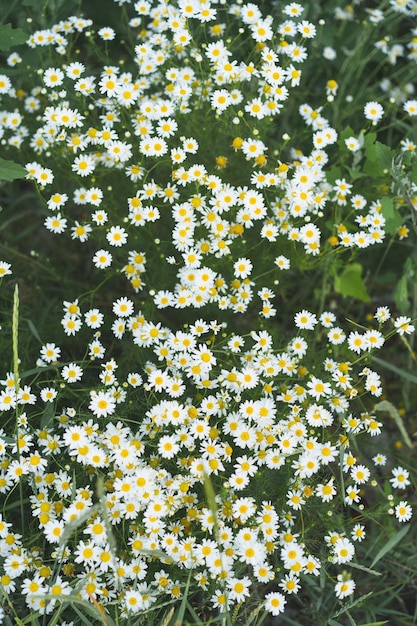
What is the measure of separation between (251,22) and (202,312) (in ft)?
4.32

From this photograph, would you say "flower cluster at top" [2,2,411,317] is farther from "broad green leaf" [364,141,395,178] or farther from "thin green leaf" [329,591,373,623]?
"thin green leaf" [329,591,373,623]

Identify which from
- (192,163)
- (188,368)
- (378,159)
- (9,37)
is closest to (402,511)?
(188,368)

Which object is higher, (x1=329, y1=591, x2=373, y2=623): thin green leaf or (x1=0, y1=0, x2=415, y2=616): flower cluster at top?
(x1=0, y1=0, x2=415, y2=616): flower cluster at top

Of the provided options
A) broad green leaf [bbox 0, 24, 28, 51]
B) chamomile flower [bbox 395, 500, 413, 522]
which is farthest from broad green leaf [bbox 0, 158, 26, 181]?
chamomile flower [bbox 395, 500, 413, 522]

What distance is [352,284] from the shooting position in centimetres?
340

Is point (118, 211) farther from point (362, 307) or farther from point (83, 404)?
point (362, 307)

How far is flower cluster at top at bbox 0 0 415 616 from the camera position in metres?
2.54

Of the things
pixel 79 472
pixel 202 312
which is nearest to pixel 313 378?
pixel 202 312

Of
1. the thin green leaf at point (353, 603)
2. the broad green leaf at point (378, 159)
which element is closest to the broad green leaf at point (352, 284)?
the broad green leaf at point (378, 159)

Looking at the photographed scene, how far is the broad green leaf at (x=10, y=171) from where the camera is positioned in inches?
108

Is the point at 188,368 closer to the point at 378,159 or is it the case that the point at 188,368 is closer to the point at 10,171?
the point at 10,171

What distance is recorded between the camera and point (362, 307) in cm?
383

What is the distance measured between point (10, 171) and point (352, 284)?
164cm

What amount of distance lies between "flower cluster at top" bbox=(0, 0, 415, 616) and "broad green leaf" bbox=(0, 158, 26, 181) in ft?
0.53
